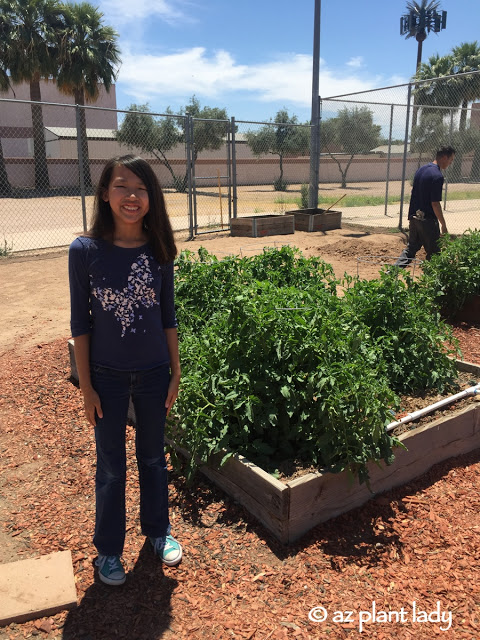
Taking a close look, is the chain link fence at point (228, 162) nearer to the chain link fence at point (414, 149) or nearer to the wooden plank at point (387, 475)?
the chain link fence at point (414, 149)

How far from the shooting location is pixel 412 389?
359 centimetres

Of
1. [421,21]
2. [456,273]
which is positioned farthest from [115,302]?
[421,21]

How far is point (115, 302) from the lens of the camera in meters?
2.08

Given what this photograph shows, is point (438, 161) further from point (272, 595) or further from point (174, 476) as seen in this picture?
point (272, 595)

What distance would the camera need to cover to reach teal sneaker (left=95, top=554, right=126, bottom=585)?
7.52ft

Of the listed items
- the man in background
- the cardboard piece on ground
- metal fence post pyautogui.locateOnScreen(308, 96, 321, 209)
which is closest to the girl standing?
the cardboard piece on ground

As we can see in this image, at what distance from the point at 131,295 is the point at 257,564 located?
138 cm

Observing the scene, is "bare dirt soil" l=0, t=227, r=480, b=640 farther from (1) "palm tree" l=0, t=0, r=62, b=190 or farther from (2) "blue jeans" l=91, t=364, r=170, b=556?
(1) "palm tree" l=0, t=0, r=62, b=190

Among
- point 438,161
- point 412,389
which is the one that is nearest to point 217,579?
point 412,389

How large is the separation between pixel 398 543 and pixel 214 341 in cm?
146

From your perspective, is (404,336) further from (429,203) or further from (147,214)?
(429,203)

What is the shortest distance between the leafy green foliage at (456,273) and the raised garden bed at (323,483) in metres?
2.66

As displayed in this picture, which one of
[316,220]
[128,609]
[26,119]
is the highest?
[26,119]

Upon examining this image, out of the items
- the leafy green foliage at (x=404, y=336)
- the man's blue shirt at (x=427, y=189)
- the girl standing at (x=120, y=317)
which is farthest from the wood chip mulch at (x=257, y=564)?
the man's blue shirt at (x=427, y=189)
